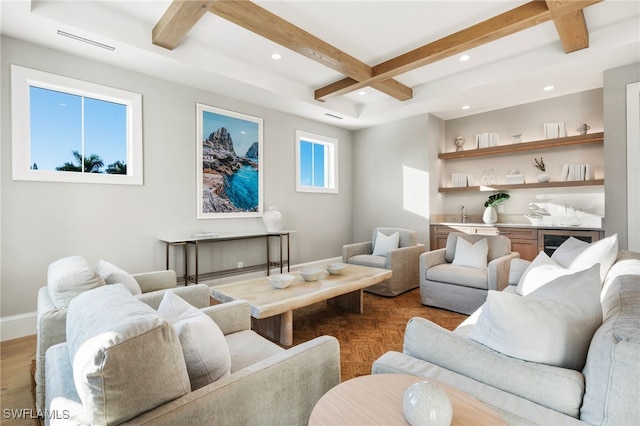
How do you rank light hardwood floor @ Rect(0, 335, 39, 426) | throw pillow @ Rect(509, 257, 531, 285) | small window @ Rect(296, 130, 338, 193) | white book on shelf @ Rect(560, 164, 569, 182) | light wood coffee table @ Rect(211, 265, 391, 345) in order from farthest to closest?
small window @ Rect(296, 130, 338, 193) < white book on shelf @ Rect(560, 164, 569, 182) < throw pillow @ Rect(509, 257, 531, 285) < light wood coffee table @ Rect(211, 265, 391, 345) < light hardwood floor @ Rect(0, 335, 39, 426)

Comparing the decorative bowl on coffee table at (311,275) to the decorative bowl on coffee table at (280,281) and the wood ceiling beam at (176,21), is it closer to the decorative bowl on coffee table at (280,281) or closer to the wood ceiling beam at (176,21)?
the decorative bowl on coffee table at (280,281)

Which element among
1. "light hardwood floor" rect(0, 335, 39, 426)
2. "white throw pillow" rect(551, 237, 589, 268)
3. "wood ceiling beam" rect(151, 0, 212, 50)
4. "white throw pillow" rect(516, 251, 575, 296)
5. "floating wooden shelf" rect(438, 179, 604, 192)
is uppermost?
"wood ceiling beam" rect(151, 0, 212, 50)

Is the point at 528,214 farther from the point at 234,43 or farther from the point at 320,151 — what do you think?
the point at 234,43

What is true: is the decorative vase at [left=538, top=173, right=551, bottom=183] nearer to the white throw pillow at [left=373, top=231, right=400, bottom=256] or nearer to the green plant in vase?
the green plant in vase

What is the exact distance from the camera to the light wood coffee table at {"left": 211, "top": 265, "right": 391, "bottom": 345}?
7.50 feet

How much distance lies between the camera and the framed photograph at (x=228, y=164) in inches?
159

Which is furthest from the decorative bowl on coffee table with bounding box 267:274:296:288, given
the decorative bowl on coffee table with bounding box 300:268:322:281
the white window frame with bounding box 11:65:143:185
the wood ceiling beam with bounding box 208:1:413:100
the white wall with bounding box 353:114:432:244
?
the white wall with bounding box 353:114:432:244

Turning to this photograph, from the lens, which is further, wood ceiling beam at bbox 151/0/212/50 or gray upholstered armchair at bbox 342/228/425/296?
gray upholstered armchair at bbox 342/228/425/296

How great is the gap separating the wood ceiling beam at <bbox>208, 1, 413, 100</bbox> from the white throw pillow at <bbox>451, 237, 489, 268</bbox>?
2.31 meters

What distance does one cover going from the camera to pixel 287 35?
9.43 ft

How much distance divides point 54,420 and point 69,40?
327 centimetres

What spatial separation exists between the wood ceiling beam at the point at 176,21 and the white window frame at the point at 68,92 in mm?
827

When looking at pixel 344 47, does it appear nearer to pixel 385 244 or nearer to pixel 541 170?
pixel 385 244

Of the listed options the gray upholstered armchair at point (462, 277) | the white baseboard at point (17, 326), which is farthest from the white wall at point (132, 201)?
the gray upholstered armchair at point (462, 277)
